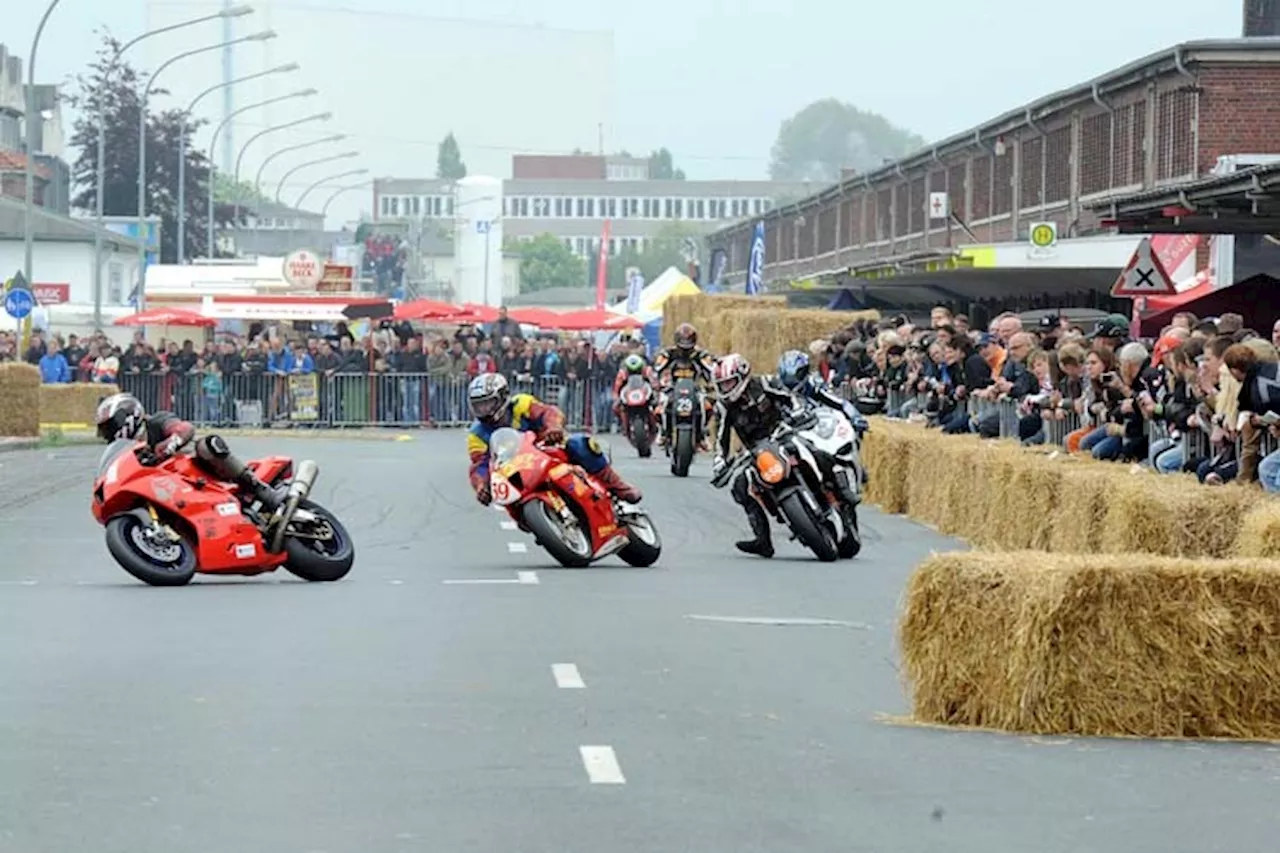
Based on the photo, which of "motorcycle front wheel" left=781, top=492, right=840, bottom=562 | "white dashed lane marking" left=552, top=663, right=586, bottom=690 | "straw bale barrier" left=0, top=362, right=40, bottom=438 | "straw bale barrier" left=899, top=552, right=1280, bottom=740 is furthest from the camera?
"straw bale barrier" left=0, top=362, right=40, bottom=438

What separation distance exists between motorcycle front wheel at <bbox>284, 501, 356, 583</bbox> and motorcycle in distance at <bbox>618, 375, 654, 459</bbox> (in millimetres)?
20336

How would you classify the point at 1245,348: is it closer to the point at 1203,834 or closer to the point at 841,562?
the point at 841,562

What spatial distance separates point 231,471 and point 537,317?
1900 inches

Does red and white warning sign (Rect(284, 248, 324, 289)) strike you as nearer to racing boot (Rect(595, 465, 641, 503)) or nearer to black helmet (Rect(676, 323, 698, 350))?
black helmet (Rect(676, 323, 698, 350))

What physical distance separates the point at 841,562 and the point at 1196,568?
967 centimetres

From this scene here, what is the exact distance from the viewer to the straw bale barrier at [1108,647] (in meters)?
11.0

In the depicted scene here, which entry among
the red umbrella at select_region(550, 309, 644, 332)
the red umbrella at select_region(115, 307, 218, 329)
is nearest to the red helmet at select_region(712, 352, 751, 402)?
the red umbrella at select_region(115, 307, 218, 329)

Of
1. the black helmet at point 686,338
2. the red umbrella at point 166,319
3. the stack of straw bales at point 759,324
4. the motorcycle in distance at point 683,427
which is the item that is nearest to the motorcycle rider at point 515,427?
the motorcycle in distance at point 683,427

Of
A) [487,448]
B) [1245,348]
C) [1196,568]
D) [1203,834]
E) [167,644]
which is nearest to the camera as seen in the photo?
[1203,834]

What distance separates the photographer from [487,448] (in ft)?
64.5

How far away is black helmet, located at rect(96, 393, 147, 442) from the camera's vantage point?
729 inches

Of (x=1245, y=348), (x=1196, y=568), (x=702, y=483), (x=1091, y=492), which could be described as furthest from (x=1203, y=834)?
(x=702, y=483)

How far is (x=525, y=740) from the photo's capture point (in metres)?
10.5

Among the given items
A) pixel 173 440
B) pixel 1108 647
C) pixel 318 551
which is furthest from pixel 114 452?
pixel 1108 647
